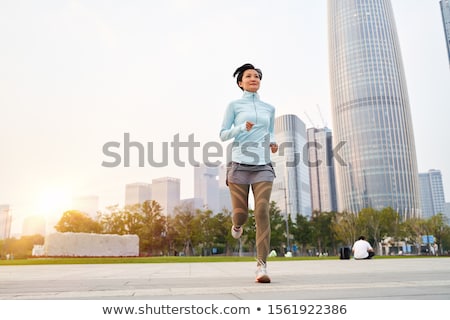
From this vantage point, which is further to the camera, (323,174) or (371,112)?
(323,174)

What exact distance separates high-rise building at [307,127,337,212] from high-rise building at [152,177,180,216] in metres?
80.5

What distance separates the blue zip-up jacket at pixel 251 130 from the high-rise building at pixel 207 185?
15295cm

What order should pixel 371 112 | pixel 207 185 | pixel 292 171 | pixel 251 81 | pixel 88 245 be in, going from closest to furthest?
pixel 251 81
pixel 88 245
pixel 371 112
pixel 292 171
pixel 207 185

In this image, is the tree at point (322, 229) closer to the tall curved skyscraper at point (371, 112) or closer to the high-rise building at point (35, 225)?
the tall curved skyscraper at point (371, 112)

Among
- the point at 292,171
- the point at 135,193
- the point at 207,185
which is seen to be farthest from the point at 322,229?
the point at 207,185

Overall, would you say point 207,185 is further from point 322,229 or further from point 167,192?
point 322,229

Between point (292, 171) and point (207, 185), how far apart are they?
121 feet

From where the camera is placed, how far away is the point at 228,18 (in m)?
16.7

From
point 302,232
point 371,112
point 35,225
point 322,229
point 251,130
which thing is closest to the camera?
point 251,130

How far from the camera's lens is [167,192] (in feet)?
323

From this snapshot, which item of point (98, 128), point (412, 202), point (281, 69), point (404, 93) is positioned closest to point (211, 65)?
point (281, 69)

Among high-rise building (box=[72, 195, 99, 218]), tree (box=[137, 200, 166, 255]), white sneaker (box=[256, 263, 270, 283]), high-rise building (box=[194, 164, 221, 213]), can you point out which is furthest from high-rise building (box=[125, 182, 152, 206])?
white sneaker (box=[256, 263, 270, 283])

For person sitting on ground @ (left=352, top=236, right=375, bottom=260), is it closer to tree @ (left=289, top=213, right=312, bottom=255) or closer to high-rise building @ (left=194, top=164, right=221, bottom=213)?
tree @ (left=289, top=213, right=312, bottom=255)
